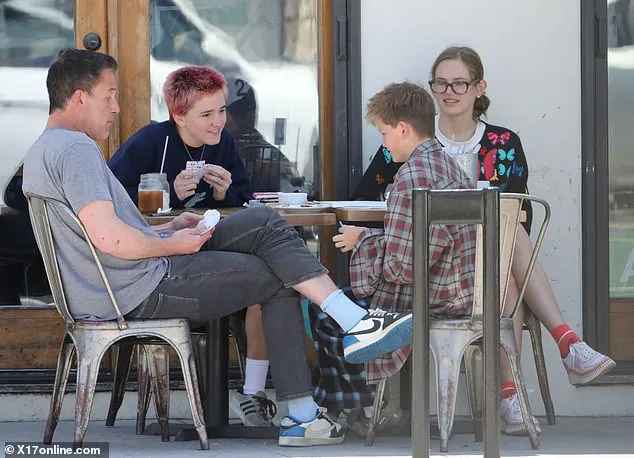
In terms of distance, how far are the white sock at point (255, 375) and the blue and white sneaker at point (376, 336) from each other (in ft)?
1.93

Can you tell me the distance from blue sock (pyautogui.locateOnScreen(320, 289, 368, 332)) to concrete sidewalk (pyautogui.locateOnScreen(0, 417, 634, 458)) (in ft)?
1.36

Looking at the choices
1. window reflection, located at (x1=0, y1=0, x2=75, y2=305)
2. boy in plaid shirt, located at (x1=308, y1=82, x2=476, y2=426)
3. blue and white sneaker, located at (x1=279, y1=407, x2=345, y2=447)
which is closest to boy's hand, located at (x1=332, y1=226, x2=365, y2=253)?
boy in plaid shirt, located at (x1=308, y1=82, x2=476, y2=426)

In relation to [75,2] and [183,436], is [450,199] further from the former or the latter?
[75,2]

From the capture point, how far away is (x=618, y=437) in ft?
15.0

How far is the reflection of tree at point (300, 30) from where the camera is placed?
16.4 feet

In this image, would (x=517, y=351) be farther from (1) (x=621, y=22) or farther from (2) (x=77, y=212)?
(1) (x=621, y=22)

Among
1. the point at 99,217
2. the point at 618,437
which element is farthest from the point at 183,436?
the point at 618,437

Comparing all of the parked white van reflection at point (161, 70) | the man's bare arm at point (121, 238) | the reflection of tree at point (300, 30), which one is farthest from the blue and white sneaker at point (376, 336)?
the reflection of tree at point (300, 30)

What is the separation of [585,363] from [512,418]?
0.32 meters

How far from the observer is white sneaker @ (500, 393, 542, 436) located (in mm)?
4395

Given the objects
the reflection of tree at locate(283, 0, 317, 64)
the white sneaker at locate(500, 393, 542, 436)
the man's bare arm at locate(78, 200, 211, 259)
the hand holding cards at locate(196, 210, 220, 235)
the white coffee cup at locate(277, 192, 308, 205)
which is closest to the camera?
the man's bare arm at locate(78, 200, 211, 259)

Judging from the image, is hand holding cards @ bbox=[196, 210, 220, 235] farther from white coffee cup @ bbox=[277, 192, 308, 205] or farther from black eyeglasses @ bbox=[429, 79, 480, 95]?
black eyeglasses @ bbox=[429, 79, 480, 95]

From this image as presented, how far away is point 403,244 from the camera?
3951mm

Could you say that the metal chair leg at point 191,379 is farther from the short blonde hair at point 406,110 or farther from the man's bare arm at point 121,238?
the short blonde hair at point 406,110
